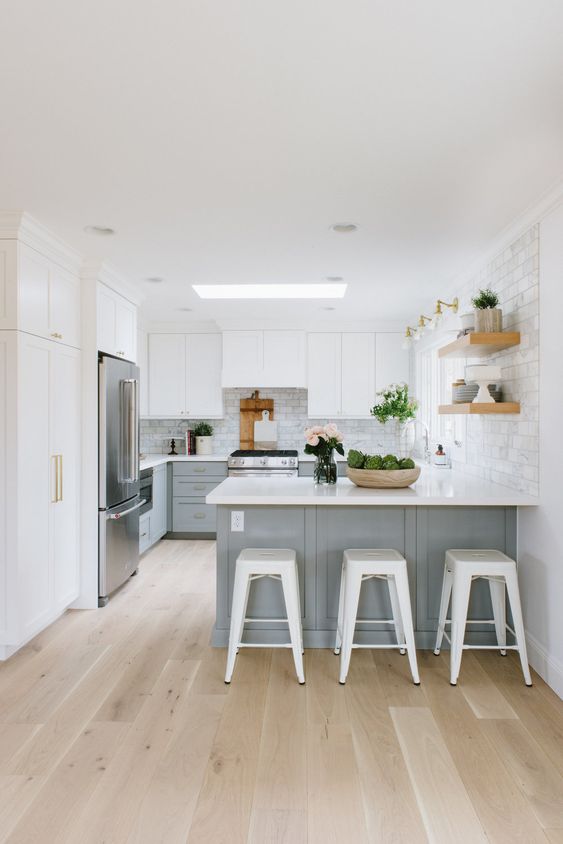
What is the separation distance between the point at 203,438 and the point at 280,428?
938 mm

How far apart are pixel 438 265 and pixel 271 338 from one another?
2556mm

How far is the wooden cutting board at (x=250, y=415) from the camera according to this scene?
6.66 m

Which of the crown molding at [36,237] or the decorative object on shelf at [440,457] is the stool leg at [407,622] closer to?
the decorative object on shelf at [440,457]

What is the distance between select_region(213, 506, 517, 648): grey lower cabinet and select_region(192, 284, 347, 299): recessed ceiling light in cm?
244

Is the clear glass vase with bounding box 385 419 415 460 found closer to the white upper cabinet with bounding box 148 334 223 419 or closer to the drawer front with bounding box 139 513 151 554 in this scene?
the white upper cabinet with bounding box 148 334 223 419

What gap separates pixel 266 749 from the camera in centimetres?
221

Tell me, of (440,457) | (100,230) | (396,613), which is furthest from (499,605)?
(100,230)

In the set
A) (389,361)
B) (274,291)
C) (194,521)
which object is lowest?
(194,521)

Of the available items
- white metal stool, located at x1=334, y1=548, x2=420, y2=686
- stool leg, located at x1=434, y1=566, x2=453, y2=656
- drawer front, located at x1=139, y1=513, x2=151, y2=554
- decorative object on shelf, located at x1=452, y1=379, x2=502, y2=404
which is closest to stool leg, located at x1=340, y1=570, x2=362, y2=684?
white metal stool, located at x1=334, y1=548, x2=420, y2=686

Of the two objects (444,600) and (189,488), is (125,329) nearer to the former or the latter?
(189,488)

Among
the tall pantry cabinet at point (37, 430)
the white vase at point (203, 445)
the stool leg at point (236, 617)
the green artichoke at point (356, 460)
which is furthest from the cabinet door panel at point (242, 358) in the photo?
the stool leg at point (236, 617)

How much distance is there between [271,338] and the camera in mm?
6203

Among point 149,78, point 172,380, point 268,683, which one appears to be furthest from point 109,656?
point 172,380

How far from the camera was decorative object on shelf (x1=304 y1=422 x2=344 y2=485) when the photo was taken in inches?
135
